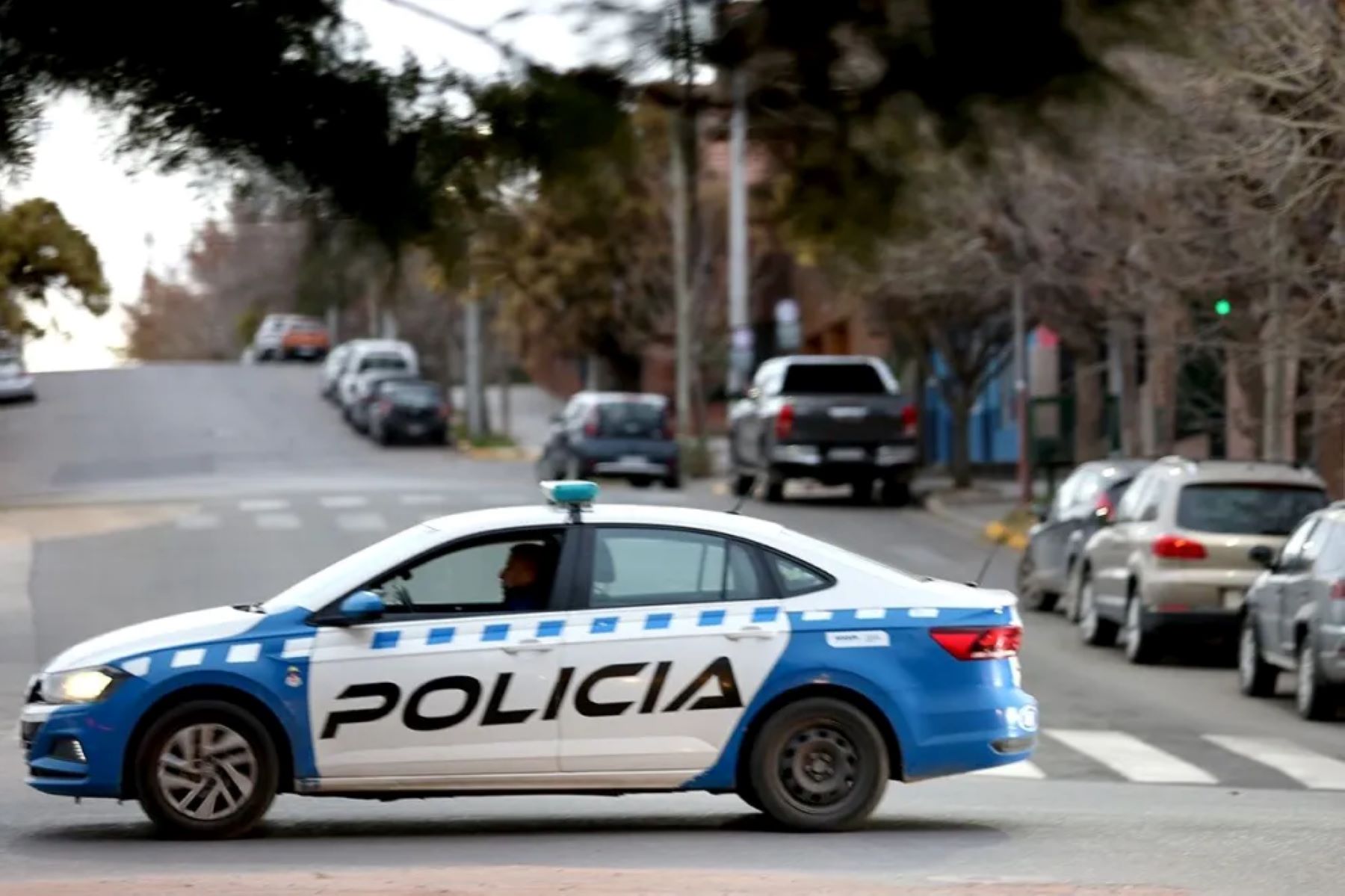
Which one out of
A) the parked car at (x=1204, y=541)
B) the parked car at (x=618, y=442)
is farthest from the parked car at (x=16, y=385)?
the parked car at (x=1204, y=541)

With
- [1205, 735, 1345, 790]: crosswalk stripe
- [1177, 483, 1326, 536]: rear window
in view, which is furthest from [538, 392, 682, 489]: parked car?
[1205, 735, 1345, 790]: crosswalk stripe

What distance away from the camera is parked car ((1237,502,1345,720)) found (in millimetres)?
16750

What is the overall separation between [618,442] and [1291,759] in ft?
85.6

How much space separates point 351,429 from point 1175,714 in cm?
4519

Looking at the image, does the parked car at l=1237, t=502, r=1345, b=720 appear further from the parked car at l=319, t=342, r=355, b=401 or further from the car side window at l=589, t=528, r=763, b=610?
the parked car at l=319, t=342, r=355, b=401

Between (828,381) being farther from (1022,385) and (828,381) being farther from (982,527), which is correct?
(982,527)

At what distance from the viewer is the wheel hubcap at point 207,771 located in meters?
10.4

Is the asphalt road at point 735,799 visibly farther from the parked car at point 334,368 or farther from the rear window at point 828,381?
the parked car at point 334,368

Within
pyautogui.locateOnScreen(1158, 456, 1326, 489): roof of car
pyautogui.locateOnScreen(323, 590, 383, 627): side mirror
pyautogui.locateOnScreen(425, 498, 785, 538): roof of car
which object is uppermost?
pyautogui.locateOnScreen(425, 498, 785, 538): roof of car

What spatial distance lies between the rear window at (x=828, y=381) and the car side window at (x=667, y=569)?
88.1 feet

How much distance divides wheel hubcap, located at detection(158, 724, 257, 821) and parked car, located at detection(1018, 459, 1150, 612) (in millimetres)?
14013

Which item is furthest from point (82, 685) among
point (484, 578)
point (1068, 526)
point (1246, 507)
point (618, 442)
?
point (618, 442)

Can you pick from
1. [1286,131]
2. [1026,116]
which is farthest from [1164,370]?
[1026,116]

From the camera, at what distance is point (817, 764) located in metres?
10.7
